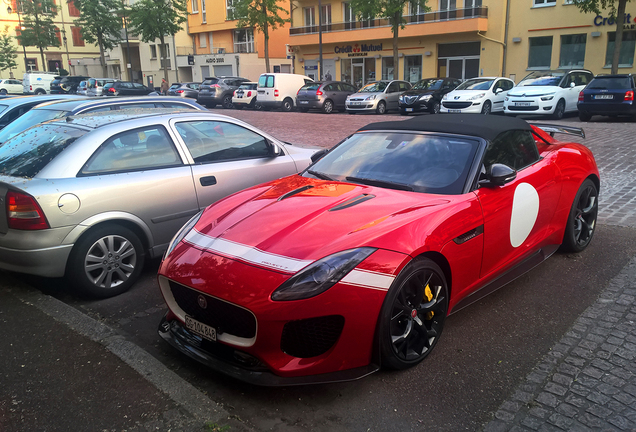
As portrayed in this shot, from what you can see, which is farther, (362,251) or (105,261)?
(105,261)

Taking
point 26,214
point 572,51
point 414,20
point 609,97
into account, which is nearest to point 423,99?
point 609,97

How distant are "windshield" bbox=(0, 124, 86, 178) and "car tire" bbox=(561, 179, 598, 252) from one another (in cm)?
466

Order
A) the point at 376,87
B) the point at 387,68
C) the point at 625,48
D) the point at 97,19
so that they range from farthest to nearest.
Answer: the point at 97,19 → the point at 387,68 → the point at 625,48 → the point at 376,87

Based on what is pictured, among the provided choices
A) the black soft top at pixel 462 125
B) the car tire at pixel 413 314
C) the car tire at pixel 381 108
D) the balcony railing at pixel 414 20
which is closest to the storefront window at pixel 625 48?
the balcony railing at pixel 414 20

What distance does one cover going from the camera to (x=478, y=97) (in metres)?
19.9

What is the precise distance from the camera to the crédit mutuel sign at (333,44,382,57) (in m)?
39.7

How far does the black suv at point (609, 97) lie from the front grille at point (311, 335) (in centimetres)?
1742

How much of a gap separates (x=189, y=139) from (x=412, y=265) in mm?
3080

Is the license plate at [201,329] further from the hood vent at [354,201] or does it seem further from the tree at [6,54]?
the tree at [6,54]

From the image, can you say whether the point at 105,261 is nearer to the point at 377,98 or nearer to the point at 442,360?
the point at 442,360

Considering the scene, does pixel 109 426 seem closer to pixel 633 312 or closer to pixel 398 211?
pixel 398 211

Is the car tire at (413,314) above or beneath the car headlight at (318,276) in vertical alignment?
beneath

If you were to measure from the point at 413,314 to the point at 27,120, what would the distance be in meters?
6.36

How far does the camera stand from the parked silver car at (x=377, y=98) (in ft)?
80.6
